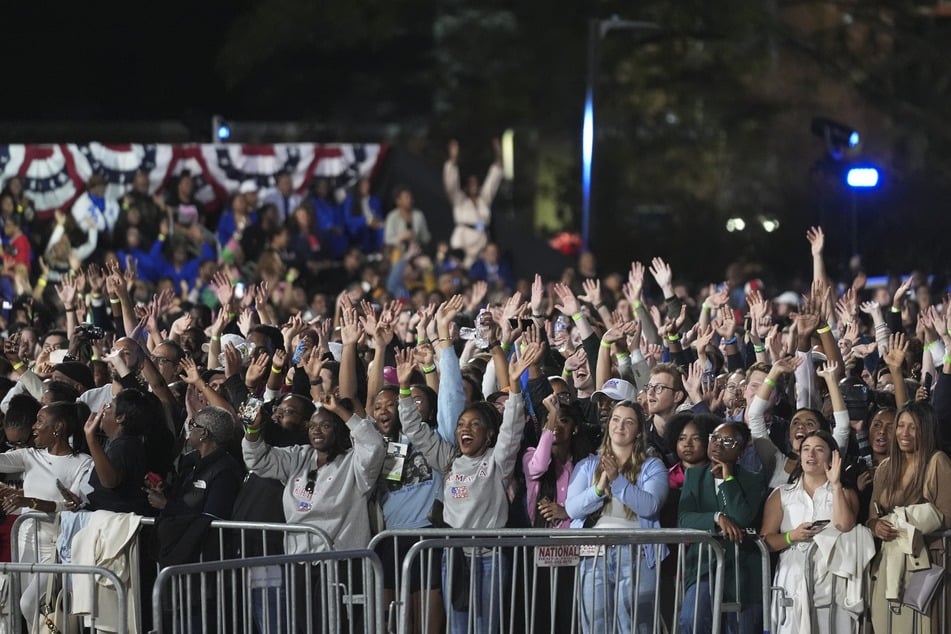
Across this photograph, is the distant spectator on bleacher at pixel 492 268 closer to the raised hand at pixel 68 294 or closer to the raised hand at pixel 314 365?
the raised hand at pixel 68 294

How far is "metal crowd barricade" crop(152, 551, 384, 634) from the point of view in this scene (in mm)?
8945

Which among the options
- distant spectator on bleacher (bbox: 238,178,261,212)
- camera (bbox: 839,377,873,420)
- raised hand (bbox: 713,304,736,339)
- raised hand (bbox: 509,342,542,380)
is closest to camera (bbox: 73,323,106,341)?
raised hand (bbox: 509,342,542,380)

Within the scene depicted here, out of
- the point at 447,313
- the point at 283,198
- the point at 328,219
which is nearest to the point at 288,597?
the point at 447,313

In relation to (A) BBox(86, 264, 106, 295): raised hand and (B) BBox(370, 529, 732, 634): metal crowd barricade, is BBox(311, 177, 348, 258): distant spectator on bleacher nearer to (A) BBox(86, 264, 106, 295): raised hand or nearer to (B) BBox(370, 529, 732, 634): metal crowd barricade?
(A) BBox(86, 264, 106, 295): raised hand

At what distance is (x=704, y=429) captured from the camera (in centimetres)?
1028

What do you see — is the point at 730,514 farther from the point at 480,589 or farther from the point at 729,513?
the point at 480,589

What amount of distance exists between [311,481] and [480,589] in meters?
1.15

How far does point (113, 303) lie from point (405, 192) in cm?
888

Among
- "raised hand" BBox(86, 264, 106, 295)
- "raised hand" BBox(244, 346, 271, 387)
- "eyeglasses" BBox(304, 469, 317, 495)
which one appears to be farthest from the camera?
"raised hand" BBox(86, 264, 106, 295)

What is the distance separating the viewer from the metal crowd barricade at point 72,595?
29.2ft

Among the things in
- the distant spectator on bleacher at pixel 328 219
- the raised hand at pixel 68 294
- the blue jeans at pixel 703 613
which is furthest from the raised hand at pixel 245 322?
the distant spectator on bleacher at pixel 328 219

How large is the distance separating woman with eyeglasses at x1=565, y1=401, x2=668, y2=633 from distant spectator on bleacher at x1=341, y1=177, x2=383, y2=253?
511 inches

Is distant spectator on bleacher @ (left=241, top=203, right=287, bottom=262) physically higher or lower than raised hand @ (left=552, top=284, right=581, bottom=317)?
higher

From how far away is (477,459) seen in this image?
10.5m
